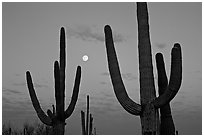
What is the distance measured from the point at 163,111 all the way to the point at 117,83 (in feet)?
5.38

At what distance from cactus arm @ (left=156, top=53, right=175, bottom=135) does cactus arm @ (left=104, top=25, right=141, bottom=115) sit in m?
1.35

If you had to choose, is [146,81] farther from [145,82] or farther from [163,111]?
[163,111]

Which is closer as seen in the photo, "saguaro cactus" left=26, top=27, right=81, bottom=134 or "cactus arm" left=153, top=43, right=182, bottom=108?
"cactus arm" left=153, top=43, right=182, bottom=108

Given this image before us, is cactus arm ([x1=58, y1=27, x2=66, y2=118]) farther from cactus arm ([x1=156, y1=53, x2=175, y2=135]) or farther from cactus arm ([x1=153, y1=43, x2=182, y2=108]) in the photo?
cactus arm ([x1=153, y1=43, x2=182, y2=108])

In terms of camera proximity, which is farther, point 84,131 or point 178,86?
point 84,131

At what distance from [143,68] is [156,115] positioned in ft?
3.13

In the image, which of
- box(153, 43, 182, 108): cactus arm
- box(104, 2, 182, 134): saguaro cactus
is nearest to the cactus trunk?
box(104, 2, 182, 134): saguaro cactus

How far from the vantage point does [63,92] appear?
32.8 feet

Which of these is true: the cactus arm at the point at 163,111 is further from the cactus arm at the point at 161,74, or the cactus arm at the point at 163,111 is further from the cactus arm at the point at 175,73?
the cactus arm at the point at 175,73

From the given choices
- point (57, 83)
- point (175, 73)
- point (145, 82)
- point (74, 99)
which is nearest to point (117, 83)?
point (145, 82)

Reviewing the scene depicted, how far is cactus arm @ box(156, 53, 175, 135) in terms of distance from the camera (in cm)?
728

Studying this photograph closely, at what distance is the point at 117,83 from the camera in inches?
253

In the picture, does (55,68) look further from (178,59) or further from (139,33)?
(178,59)

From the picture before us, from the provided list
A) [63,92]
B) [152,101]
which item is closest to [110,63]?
[152,101]
